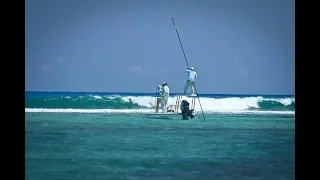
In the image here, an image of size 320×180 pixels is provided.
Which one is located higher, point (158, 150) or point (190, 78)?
point (190, 78)

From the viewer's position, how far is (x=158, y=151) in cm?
565

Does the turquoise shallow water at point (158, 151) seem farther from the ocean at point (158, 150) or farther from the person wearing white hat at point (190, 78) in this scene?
the person wearing white hat at point (190, 78)

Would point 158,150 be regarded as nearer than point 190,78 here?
Yes

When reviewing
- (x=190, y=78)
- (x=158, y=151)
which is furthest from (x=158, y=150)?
(x=190, y=78)

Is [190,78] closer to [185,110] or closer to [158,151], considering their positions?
[185,110]

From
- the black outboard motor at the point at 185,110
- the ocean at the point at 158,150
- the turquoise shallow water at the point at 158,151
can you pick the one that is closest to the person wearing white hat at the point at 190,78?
the black outboard motor at the point at 185,110

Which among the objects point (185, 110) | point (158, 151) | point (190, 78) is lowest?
point (158, 151)

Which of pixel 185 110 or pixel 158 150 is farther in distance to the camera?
pixel 185 110

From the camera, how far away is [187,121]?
902 centimetres

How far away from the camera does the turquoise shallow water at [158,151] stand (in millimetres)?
4594

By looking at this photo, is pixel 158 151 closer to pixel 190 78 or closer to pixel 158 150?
pixel 158 150

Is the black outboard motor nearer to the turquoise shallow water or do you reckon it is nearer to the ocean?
the ocean

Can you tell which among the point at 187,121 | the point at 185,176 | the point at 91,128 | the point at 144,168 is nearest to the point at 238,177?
the point at 185,176

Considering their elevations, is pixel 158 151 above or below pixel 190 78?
below
